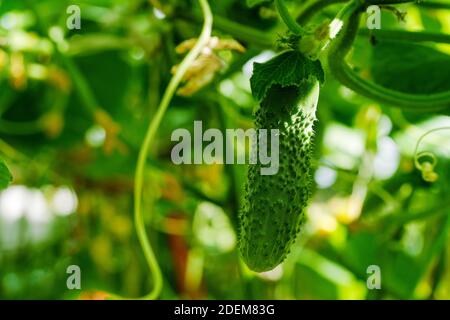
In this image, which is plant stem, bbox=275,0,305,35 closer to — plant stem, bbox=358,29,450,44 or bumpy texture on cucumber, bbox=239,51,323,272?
bumpy texture on cucumber, bbox=239,51,323,272

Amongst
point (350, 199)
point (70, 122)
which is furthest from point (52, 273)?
point (350, 199)

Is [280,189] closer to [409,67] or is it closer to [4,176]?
[4,176]

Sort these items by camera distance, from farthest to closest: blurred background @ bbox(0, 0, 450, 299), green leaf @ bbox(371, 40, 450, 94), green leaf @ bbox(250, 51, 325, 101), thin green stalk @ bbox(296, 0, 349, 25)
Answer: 1. blurred background @ bbox(0, 0, 450, 299)
2. green leaf @ bbox(371, 40, 450, 94)
3. thin green stalk @ bbox(296, 0, 349, 25)
4. green leaf @ bbox(250, 51, 325, 101)

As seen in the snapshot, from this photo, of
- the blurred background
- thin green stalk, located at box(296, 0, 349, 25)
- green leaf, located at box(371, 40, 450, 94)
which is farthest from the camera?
the blurred background

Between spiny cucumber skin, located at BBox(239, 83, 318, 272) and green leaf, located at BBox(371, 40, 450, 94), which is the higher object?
green leaf, located at BBox(371, 40, 450, 94)

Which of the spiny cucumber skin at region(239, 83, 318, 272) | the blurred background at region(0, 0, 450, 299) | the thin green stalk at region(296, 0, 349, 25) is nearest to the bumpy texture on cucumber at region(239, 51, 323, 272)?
the spiny cucumber skin at region(239, 83, 318, 272)

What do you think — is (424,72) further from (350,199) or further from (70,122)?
(70,122)

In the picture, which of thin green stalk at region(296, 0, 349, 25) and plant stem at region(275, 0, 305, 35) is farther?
thin green stalk at region(296, 0, 349, 25)

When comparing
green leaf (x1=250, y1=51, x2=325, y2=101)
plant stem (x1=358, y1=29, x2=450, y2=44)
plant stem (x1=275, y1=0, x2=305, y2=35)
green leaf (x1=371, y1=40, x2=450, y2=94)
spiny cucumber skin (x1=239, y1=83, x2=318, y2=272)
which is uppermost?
green leaf (x1=371, y1=40, x2=450, y2=94)

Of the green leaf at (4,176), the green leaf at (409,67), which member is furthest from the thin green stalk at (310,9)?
the green leaf at (4,176)
